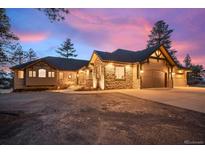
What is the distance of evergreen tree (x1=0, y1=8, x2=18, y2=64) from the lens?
17.6 feet

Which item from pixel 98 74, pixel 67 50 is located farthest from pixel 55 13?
pixel 67 50

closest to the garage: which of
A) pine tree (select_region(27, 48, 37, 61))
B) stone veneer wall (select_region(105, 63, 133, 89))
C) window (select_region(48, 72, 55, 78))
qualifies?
stone veneer wall (select_region(105, 63, 133, 89))

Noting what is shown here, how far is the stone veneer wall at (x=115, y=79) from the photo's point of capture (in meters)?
13.9

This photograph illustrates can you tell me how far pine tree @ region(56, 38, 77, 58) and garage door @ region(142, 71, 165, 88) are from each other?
29200 millimetres

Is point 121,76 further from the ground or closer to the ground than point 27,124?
further from the ground

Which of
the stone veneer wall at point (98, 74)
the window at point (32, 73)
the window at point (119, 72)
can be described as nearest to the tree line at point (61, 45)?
the window at point (32, 73)

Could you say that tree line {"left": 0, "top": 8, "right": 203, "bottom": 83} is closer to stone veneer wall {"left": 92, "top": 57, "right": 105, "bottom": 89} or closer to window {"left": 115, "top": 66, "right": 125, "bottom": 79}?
stone veneer wall {"left": 92, "top": 57, "right": 105, "bottom": 89}

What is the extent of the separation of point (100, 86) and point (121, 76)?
227cm

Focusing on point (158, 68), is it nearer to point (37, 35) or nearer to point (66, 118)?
point (37, 35)

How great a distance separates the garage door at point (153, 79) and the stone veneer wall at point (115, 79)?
149 cm

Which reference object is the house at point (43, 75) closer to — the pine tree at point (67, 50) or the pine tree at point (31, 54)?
the pine tree at point (31, 54)

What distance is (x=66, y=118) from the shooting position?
14.5 feet

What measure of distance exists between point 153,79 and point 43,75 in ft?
42.5
